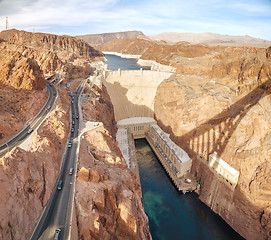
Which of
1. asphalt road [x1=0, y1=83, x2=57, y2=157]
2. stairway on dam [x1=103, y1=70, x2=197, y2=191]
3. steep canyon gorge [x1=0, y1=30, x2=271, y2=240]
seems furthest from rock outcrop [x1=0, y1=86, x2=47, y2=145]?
stairway on dam [x1=103, y1=70, x2=197, y2=191]

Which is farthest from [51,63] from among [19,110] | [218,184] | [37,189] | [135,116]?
[218,184]

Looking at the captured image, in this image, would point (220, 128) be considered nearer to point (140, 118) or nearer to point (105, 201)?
point (140, 118)

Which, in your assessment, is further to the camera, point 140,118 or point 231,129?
point 140,118

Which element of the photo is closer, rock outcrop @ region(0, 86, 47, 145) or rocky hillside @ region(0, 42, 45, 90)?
rock outcrop @ region(0, 86, 47, 145)

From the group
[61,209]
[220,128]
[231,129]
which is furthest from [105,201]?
[220,128]

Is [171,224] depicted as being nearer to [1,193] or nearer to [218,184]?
[218,184]

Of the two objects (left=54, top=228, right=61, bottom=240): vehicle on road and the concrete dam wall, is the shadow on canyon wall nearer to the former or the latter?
the concrete dam wall
